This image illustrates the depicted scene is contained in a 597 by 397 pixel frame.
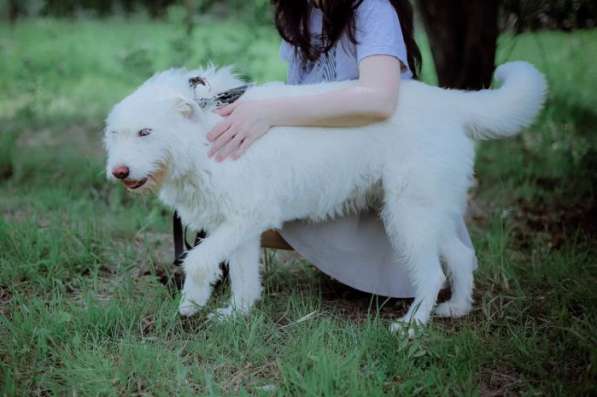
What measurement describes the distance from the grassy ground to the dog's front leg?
0.12 metres

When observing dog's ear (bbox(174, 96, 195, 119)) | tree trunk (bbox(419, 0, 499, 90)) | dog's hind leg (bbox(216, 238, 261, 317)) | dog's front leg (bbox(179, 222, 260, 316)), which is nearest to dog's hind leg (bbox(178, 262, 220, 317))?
dog's front leg (bbox(179, 222, 260, 316))

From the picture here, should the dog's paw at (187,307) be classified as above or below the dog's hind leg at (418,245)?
below

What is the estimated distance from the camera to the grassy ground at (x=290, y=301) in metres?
2.13

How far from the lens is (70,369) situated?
2154mm

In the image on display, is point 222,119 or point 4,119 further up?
point 222,119

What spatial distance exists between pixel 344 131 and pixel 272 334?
0.83 m

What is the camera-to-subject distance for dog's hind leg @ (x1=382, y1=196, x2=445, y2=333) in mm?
2570

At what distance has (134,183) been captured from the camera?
222 cm

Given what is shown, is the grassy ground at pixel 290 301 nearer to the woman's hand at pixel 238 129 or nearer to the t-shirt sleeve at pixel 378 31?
the woman's hand at pixel 238 129

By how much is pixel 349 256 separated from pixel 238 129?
2.55 feet

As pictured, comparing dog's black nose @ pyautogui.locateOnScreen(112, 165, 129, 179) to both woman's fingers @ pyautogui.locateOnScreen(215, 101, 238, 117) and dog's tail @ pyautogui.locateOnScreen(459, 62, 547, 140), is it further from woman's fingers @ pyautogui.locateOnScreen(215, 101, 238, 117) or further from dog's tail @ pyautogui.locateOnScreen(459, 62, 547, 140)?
dog's tail @ pyautogui.locateOnScreen(459, 62, 547, 140)

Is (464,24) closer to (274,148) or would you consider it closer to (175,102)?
(274,148)

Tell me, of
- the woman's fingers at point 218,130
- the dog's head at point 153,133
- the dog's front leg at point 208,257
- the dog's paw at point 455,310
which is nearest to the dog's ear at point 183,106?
the dog's head at point 153,133

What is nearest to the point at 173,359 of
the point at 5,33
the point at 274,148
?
the point at 274,148
